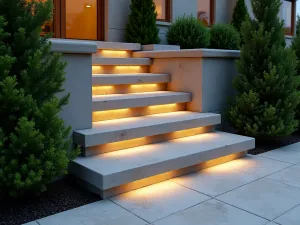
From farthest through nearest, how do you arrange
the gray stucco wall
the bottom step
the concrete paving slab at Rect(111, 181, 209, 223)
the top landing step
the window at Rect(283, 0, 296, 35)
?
the window at Rect(283, 0, 296, 35) → the top landing step → the gray stucco wall → the bottom step → the concrete paving slab at Rect(111, 181, 209, 223)

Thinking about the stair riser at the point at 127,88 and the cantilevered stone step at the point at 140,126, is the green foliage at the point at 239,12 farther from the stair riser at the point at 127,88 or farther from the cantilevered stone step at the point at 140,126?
the cantilevered stone step at the point at 140,126

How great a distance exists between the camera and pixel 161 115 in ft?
14.6

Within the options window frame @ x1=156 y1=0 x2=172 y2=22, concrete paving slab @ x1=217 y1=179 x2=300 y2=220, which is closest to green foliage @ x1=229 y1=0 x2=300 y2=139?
concrete paving slab @ x1=217 y1=179 x2=300 y2=220

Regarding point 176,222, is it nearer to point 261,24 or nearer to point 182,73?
point 182,73

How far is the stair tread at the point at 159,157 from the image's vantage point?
3021 mm

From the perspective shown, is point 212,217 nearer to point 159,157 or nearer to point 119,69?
point 159,157

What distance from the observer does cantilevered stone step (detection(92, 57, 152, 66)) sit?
5.01m

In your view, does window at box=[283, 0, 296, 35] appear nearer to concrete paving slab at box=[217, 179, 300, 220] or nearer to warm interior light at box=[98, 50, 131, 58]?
warm interior light at box=[98, 50, 131, 58]

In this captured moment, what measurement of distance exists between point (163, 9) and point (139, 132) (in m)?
4.83

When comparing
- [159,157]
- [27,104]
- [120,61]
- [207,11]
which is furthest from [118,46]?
[207,11]

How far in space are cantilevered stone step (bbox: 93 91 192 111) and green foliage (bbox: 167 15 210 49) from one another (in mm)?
1831

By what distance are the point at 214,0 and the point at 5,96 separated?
7.74 m

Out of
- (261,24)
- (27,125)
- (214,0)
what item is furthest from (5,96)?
(214,0)

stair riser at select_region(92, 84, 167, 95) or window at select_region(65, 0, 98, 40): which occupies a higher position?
window at select_region(65, 0, 98, 40)
